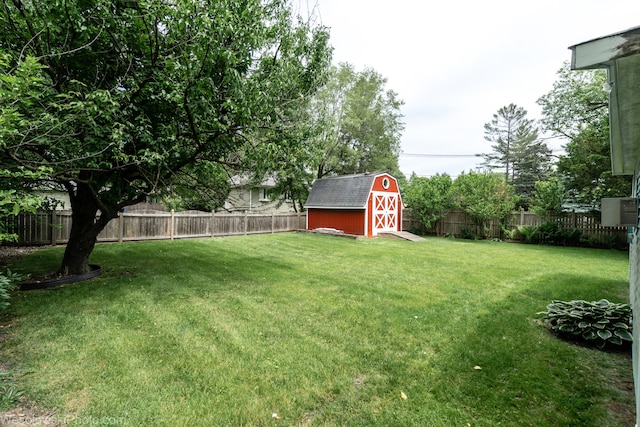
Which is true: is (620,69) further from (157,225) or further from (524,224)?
(524,224)

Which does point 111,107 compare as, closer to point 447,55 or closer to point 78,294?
point 78,294

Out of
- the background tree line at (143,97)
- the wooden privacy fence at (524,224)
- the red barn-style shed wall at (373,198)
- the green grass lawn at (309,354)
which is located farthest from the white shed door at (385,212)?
the green grass lawn at (309,354)

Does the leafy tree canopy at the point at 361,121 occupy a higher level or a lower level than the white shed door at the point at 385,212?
higher

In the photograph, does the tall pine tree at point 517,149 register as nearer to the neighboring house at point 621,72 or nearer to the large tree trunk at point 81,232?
the neighboring house at point 621,72

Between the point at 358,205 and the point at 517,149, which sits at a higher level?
the point at 517,149

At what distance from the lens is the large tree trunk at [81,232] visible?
219 inches

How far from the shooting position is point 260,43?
4.99 metres

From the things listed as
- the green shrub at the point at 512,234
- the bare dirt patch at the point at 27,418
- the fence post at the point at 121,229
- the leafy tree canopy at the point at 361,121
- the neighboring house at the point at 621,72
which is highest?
the leafy tree canopy at the point at 361,121

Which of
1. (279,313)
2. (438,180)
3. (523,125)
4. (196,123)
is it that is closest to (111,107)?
(196,123)

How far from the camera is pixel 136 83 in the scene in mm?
4410

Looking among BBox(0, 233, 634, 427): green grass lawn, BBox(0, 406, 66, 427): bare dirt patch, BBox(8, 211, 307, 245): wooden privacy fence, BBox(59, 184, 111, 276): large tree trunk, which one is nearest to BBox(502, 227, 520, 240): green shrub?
BBox(0, 233, 634, 427): green grass lawn

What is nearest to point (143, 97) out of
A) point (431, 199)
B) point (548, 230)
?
point (431, 199)

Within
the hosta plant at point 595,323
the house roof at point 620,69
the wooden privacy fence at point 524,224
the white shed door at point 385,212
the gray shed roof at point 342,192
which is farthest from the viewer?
the white shed door at point 385,212

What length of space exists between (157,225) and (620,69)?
12.7m
